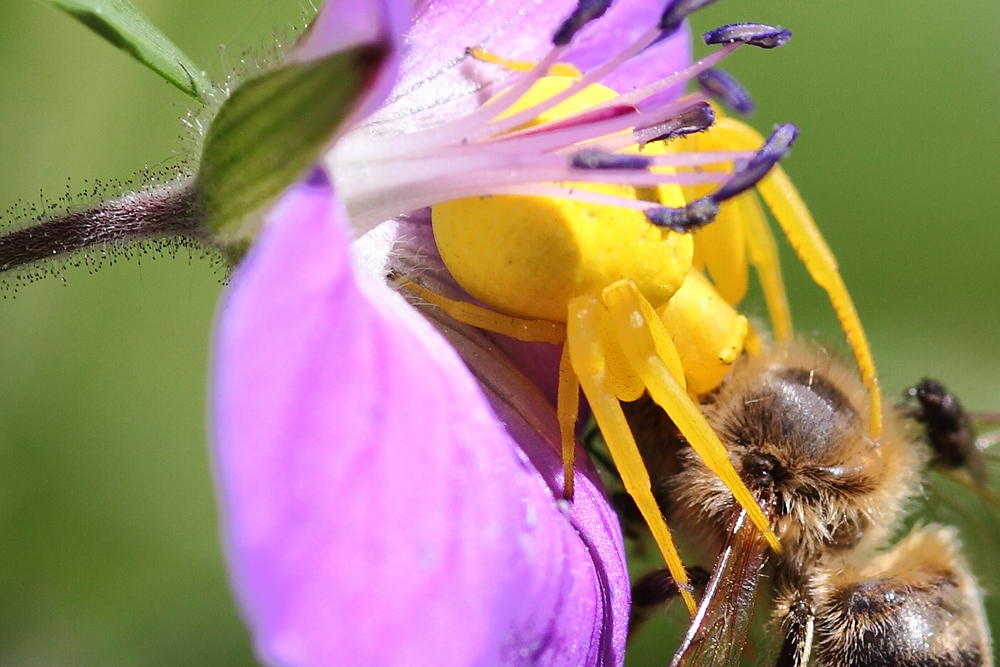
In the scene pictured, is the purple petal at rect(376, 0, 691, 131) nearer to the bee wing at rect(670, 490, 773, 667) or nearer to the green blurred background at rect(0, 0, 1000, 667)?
the green blurred background at rect(0, 0, 1000, 667)

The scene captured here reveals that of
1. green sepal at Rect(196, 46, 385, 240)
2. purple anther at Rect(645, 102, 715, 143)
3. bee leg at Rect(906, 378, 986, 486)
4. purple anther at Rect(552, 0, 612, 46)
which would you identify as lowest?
bee leg at Rect(906, 378, 986, 486)

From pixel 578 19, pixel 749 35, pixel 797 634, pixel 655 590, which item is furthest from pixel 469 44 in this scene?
pixel 797 634

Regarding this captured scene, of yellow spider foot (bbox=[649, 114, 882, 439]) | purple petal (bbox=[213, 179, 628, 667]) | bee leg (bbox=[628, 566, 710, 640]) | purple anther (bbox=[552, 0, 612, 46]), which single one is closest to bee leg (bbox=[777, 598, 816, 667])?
bee leg (bbox=[628, 566, 710, 640])

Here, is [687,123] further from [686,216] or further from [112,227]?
[112,227]

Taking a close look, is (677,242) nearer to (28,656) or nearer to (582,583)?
(582,583)

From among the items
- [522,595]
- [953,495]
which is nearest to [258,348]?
[522,595]

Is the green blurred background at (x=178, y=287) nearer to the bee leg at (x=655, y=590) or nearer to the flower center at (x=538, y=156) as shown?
the flower center at (x=538, y=156)

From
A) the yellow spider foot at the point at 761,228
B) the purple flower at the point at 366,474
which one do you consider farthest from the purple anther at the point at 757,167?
the purple flower at the point at 366,474
